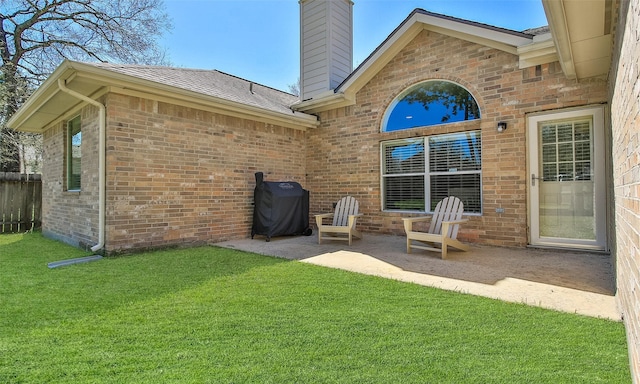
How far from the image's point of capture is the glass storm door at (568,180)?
16.4ft

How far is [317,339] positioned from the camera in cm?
233

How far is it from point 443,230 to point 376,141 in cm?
295

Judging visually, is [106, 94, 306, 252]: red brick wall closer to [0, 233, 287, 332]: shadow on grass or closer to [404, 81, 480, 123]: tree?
[0, 233, 287, 332]: shadow on grass

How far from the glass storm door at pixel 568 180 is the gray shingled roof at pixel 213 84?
501 cm

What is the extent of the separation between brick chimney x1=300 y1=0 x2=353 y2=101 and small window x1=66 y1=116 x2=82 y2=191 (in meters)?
5.18

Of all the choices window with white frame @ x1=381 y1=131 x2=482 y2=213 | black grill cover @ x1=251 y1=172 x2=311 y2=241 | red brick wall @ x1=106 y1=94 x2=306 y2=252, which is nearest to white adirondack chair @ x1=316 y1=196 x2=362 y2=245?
black grill cover @ x1=251 y1=172 x2=311 y2=241

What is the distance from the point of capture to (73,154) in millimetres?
7105

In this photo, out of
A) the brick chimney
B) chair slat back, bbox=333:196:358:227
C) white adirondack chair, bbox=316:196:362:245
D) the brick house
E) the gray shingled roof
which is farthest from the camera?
the brick chimney

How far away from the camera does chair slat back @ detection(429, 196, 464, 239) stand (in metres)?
5.37

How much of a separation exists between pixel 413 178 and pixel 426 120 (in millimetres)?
1167

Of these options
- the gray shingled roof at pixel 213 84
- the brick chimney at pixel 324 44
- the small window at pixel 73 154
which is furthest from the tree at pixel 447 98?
the small window at pixel 73 154

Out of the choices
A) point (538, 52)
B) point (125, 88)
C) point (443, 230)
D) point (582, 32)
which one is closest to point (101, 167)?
point (125, 88)

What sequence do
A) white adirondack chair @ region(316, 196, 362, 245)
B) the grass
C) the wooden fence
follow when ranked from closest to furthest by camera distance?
1. the grass
2. white adirondack chair @ region(316, 196, 362, 245)
3. the wooden fence

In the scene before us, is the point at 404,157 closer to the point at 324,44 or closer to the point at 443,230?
the point at 443,230
